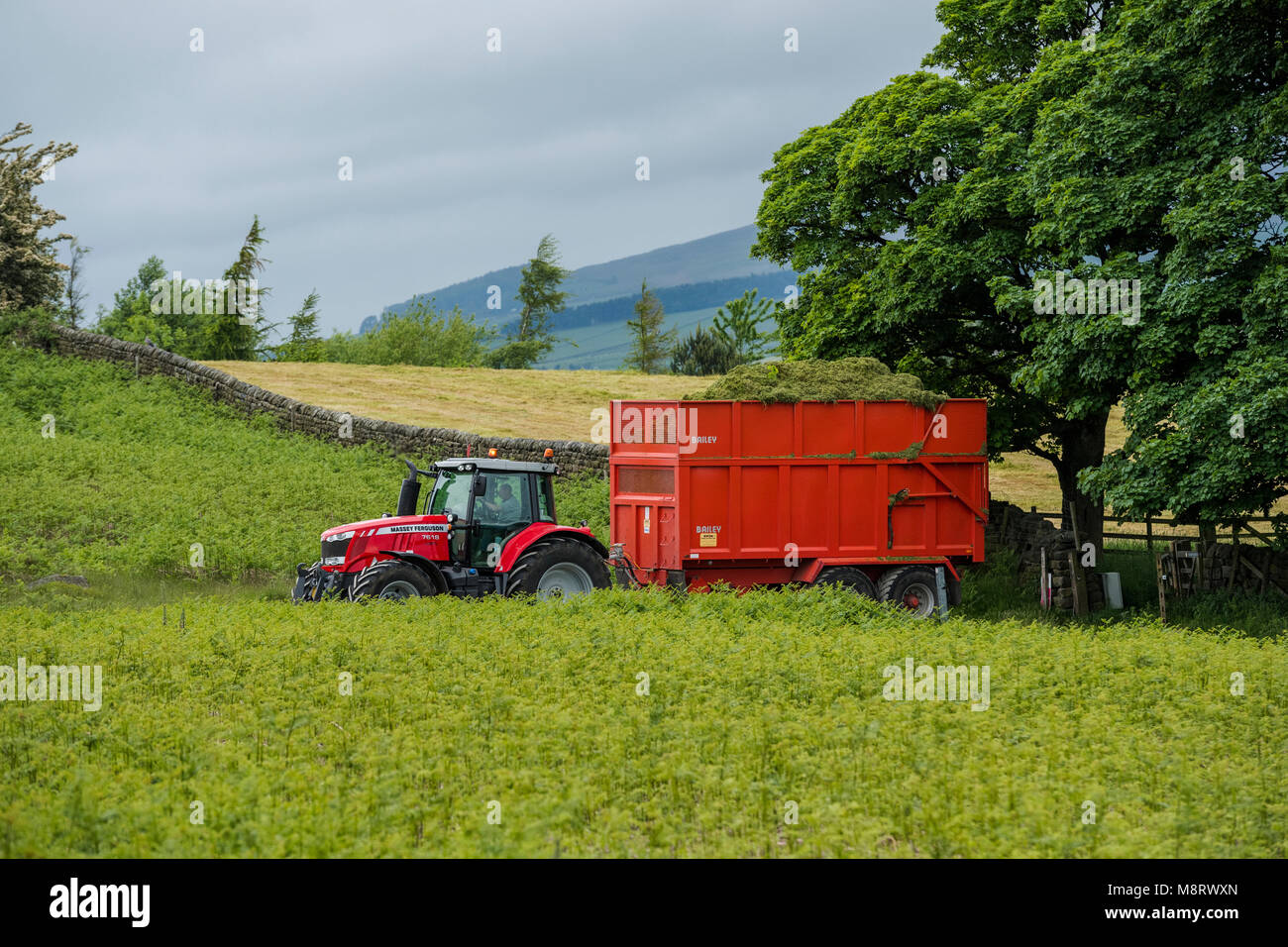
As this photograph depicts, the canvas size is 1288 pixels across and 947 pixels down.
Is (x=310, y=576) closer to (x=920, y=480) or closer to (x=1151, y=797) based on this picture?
(x=920, y=480)

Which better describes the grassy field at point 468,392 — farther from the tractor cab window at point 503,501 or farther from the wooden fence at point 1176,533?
the tractor cab window at point 503,501

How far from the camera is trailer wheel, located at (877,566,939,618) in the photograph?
16172 mm

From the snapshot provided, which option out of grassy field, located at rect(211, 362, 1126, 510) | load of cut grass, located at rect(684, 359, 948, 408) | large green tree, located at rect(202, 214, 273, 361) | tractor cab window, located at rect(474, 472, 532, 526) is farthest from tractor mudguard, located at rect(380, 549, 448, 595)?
large green tree, located at rect(202, 214, 273, 361)

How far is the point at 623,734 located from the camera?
7.91m

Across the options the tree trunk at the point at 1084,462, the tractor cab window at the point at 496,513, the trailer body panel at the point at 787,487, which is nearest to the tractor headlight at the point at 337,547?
the tractor cab window at the point at 496,513

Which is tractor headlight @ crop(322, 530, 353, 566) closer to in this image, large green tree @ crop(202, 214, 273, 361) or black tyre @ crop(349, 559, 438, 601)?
black tyre @ crop(349, 559, 438, 601)

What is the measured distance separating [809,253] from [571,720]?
15804 mm

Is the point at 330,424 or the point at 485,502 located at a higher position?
the point at 330,424

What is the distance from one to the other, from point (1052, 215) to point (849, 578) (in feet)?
22.7

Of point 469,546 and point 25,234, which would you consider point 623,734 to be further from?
point 25,234

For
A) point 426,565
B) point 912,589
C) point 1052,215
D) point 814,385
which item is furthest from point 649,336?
point 426,565

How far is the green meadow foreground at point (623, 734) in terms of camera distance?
626 cm

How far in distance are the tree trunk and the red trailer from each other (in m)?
5.65

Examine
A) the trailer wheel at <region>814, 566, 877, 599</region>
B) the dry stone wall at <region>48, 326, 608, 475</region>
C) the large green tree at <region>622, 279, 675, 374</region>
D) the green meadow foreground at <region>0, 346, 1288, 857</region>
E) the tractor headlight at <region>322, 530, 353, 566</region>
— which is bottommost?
the green meadow foreground at <region>0, 346, 1288, 857</region>
